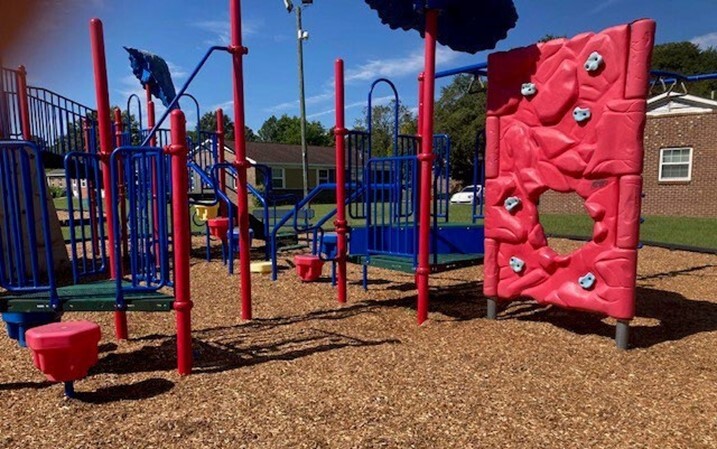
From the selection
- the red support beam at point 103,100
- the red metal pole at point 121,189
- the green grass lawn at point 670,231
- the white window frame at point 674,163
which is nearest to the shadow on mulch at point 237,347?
the red support beam at point 103,100

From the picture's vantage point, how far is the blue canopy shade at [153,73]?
891 centimetres

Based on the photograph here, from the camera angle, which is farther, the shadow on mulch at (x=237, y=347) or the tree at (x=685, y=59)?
the tree at (x=685, y=59)

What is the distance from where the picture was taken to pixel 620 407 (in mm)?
3139

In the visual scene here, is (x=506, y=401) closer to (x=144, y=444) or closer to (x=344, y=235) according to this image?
(x=144, y=444)

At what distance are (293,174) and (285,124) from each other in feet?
167

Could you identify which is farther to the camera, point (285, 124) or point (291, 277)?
point (285, 124)

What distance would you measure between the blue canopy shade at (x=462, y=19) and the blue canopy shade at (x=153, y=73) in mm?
5431

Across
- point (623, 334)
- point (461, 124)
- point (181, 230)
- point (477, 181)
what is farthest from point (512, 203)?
point (461, 124)

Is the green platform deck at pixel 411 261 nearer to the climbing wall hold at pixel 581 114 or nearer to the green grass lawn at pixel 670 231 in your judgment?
the climbing wall hold at pixel 581 114

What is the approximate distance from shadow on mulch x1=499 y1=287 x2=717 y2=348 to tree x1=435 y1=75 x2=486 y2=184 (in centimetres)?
3389

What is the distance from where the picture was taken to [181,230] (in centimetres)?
353

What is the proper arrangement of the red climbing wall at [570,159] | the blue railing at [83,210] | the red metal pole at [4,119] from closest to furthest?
1. the blue railing at [83,210]
2. the red climbing wall at [570,159]
3. the red metal pole at [4,119]

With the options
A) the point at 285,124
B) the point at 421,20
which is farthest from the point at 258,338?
the point at 285,124

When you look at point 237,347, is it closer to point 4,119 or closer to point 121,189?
point 121,189
